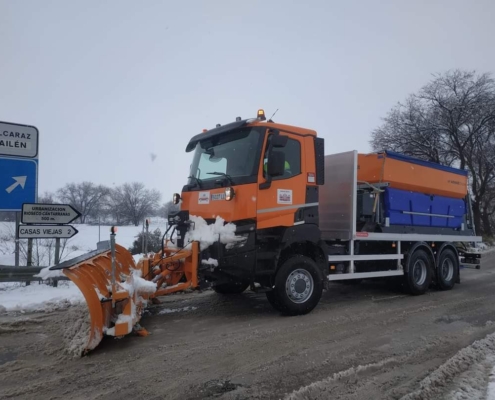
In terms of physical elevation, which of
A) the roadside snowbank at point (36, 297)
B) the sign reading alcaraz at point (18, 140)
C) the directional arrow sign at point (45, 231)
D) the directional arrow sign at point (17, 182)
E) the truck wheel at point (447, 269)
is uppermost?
the sign reading alcaraz at point (18, 140)

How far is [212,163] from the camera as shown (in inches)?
252

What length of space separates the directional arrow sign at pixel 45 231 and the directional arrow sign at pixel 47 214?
0.34 ft

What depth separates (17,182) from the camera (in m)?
8.05

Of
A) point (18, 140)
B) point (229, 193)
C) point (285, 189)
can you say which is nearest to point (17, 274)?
point (18, 140)

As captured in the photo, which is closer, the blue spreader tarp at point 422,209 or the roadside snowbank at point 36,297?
the roadside snowbank at point 36,297

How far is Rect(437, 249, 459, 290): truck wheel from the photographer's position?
9.24 meters

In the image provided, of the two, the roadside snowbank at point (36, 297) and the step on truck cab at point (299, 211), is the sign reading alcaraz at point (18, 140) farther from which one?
the step on truck cab at point (299, 211)

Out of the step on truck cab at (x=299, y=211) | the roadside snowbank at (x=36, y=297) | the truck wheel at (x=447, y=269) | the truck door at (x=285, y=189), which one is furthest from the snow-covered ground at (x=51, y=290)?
the truck wheel at (x=447, y=269)

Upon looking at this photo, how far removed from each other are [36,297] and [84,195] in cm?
8818

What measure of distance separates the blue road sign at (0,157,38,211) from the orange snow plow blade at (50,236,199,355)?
10.4 feet

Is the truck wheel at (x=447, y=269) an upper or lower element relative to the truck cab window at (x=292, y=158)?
lower

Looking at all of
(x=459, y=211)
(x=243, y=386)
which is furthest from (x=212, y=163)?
(x=459, y=211)

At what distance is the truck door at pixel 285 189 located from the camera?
5.81 metres

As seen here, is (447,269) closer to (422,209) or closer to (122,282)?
(422,209)
